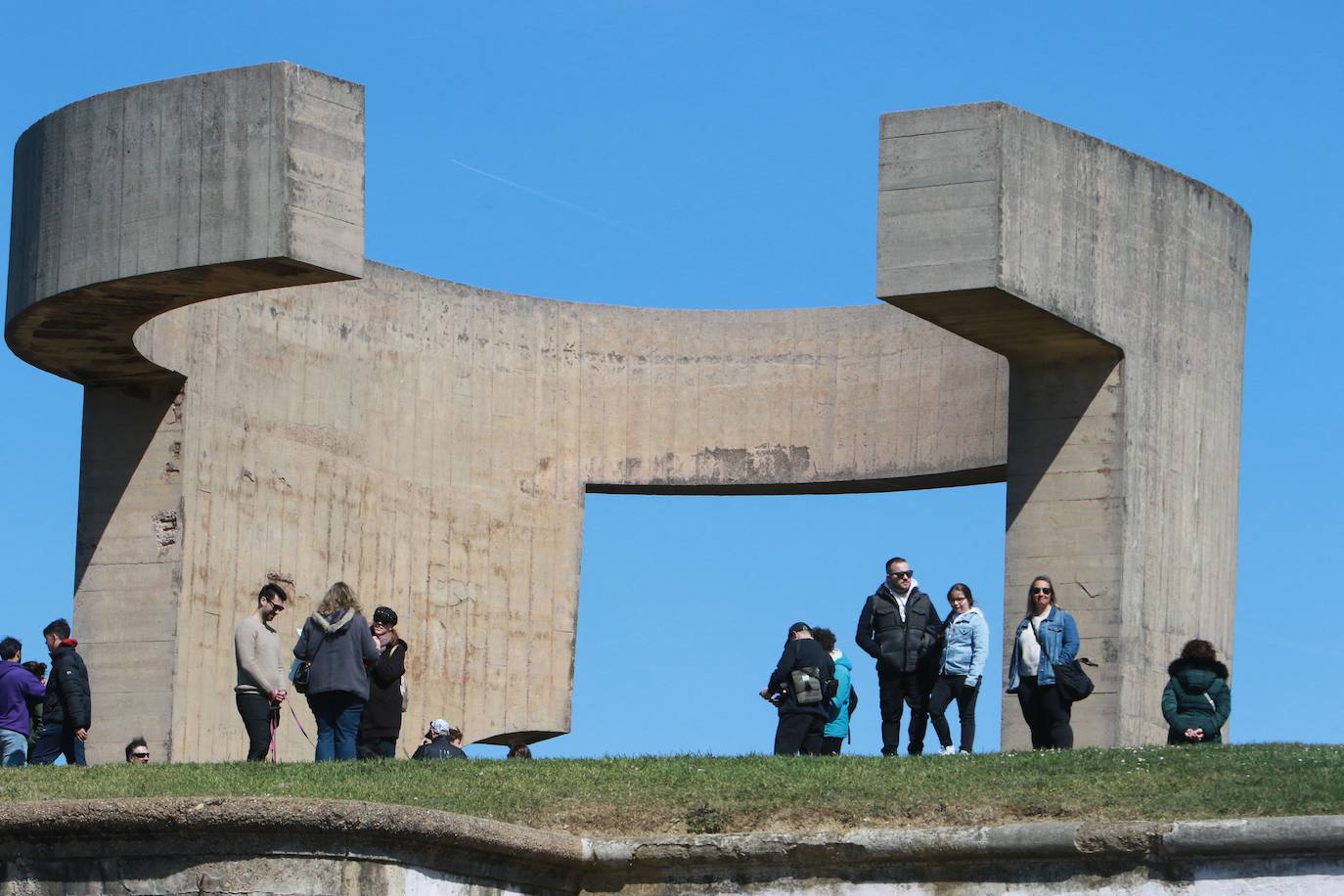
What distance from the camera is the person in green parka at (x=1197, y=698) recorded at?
1432 cm

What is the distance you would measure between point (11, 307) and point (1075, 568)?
329 inches

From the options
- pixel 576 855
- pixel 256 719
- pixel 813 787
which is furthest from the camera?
pixel 256 719

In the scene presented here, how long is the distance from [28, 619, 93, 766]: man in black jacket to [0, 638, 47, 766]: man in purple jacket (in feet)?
0.45

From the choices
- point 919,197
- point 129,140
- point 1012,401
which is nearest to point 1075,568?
point 1012,401

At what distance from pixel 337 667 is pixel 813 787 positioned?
354 cm

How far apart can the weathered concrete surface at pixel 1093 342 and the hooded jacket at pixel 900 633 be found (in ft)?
8.12

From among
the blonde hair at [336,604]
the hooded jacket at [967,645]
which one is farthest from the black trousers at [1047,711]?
the blonde hair at [336,604]

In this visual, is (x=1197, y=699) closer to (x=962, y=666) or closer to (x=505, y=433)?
(x=962, y=666)

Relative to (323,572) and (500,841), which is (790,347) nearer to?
(323,572)

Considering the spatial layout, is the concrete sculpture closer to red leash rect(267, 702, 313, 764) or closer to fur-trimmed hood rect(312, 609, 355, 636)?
red leash rect(267, 702, 313, 764)

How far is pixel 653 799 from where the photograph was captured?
12.4m

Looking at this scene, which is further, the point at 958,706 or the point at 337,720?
the point at 958,706

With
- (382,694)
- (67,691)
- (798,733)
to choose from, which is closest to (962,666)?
(798,733)

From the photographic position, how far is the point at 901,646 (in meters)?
15.5
